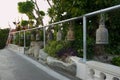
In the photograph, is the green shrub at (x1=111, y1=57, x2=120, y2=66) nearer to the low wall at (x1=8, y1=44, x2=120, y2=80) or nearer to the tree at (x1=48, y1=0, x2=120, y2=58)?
the tree at (x1=48, y1=0, x2=120, y2=58)

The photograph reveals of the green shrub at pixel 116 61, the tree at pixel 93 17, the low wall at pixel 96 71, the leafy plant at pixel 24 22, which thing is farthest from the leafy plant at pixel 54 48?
the leafy plant at pixel 24 22

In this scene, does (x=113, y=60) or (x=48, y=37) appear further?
(x=48, y=37)

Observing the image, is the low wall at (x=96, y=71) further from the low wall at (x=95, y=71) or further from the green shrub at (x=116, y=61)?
the green shrub at (x=116, y=61)

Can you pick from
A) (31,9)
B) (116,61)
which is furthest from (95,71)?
(31,9)

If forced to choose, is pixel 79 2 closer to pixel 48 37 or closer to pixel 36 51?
pixel 48 37

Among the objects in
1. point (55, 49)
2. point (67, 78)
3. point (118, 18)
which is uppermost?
point (118, 18)

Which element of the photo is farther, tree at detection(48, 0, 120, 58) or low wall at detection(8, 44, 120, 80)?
tree at detection(48, 0, 120, 58)

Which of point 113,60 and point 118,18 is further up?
point 118,18

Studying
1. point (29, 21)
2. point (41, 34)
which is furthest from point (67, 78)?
point (29, 21)

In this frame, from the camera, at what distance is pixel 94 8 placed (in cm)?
1082

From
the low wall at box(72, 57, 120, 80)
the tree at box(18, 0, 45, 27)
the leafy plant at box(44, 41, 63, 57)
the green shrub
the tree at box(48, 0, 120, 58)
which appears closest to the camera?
the low wall at box(72, 57, 120, 80)

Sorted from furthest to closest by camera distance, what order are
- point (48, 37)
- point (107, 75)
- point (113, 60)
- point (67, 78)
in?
point (48, 37) < point (113, 60) < point (67, 78) < point (107, 75)

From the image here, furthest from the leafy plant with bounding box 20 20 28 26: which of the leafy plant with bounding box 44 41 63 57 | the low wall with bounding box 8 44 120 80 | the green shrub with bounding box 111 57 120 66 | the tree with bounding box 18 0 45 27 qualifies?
the low wall with bounding box 8 44 120 80

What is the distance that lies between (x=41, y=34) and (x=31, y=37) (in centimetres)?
144
